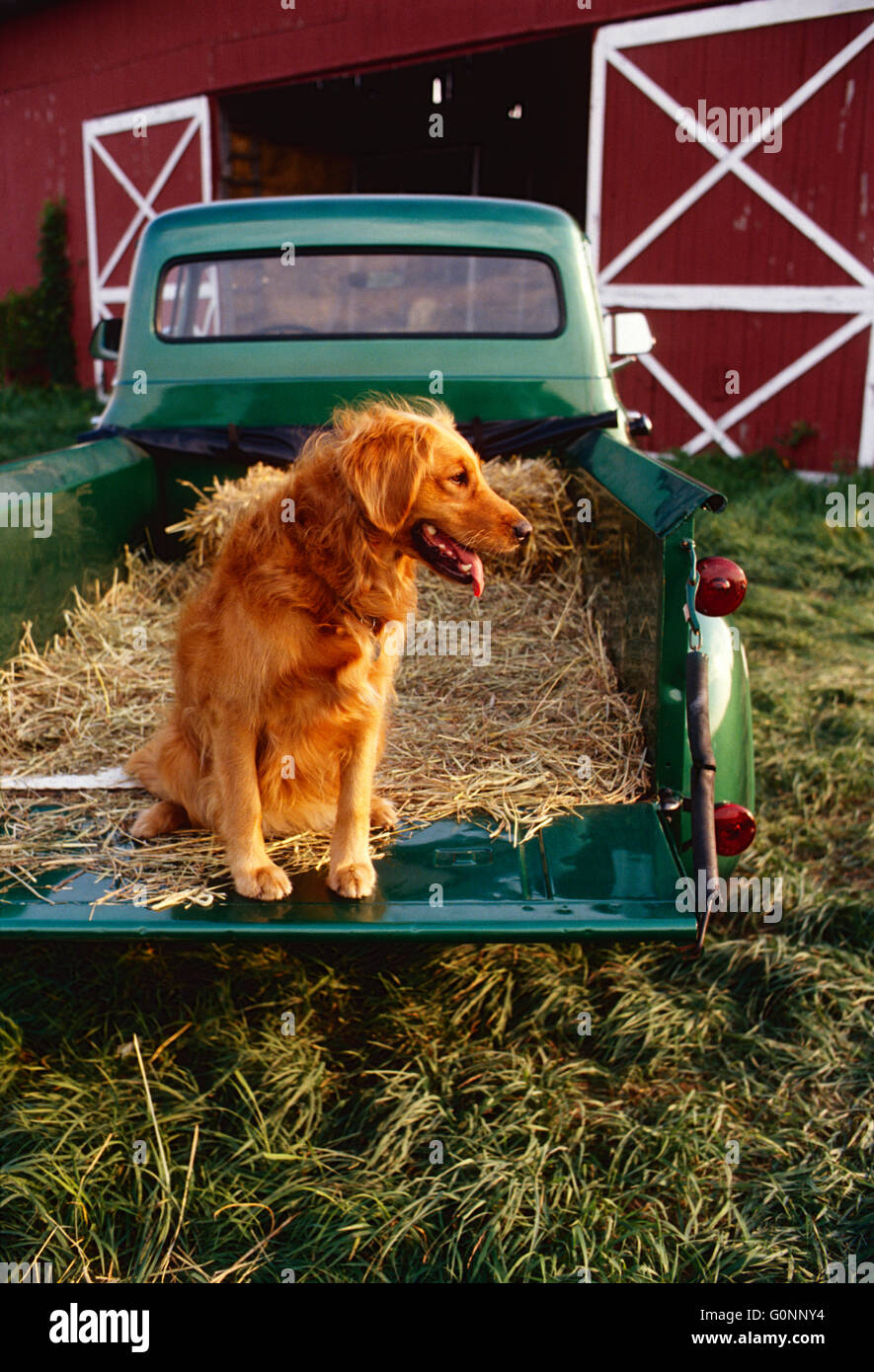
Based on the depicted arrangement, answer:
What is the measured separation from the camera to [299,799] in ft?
7.83

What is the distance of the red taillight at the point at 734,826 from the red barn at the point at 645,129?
5258 millimetres

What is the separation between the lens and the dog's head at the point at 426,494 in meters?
2.01

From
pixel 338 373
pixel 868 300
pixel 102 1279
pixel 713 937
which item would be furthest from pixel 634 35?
pixel 102 1279

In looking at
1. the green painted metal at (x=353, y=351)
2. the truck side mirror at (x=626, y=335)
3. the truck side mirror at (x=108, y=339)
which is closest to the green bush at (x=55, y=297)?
the truck side mirror at (x=108, y=339)

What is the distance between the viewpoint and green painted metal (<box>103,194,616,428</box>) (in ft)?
13.0

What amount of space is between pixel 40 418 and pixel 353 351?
8741 mm

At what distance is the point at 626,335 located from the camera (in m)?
4.17

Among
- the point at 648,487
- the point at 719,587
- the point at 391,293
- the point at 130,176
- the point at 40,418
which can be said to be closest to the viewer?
the point at 719,587

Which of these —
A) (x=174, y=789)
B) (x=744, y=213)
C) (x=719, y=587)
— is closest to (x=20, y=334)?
(x=744, y=213)

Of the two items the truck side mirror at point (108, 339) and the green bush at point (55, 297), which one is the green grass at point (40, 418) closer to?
the green bush at point (55, 297)

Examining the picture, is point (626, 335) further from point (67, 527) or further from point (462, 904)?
point (462, 904)

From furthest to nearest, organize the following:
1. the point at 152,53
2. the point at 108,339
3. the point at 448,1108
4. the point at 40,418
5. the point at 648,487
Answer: the point at 152,53, the point at 40,418, the point at 108,339, the point at 648,487, the point at 448,1108

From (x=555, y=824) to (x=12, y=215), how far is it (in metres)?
15.5

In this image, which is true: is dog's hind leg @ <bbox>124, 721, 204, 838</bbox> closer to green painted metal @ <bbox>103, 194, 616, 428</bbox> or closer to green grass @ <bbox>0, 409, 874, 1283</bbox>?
green grass @ <bbox>0, 409, 874, 1283</bbox>
